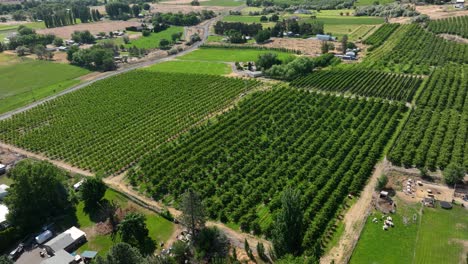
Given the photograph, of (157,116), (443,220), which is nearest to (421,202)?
(443,220)

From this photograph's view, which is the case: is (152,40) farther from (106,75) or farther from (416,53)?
(416,53)

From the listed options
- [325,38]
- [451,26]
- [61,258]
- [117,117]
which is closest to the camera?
[61,258]

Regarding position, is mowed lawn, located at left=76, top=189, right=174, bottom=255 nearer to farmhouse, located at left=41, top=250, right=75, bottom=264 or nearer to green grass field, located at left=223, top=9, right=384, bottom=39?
farmhouse, located at left=41, top=250, right=75, bottom=264

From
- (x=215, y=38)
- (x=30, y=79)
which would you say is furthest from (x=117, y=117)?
(x=215, y=38)

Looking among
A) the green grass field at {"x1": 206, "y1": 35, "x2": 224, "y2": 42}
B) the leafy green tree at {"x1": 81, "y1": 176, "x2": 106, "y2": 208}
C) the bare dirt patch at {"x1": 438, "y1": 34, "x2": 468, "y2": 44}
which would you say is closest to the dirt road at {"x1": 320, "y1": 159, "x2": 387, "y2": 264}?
the leafy green tree at {"x1": 81, "y1": 176, "x2": 106, "y2": 208}

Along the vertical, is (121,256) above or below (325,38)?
below

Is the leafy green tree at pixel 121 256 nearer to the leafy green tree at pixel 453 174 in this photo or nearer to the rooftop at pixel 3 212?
the rooftop at pixel 3 212
